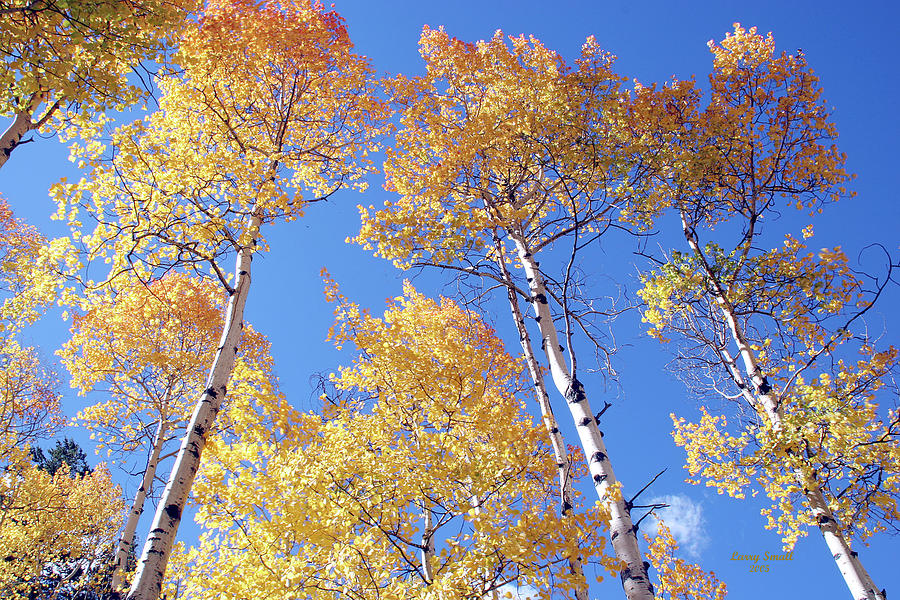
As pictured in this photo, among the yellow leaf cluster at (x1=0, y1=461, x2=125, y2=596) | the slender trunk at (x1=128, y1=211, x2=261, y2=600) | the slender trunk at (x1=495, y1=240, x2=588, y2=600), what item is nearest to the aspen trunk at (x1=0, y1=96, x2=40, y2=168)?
the slender trunk at (x1=128, y1=211, x2=261, y2=600)

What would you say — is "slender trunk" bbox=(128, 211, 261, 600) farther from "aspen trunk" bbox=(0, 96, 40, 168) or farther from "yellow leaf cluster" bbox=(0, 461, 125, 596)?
"yellow leaf cluster" bbox=(0, 461, 125, 596)

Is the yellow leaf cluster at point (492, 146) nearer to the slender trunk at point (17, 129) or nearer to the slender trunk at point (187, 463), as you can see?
the slender trunk at point (187, 463)

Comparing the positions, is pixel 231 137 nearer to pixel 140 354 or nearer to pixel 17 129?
pixel 17 129

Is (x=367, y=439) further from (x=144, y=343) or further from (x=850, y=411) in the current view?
(x=144, y=343)

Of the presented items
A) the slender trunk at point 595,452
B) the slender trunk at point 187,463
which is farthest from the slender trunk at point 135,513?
the slender trunk at point 595,452

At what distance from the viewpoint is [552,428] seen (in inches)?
185

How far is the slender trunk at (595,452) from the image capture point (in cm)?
319

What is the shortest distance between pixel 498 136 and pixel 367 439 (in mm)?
4420

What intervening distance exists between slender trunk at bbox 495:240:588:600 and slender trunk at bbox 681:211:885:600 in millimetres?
2648

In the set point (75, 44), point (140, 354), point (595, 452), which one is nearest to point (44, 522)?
point (140, 354)

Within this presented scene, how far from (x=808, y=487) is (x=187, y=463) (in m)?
6.01

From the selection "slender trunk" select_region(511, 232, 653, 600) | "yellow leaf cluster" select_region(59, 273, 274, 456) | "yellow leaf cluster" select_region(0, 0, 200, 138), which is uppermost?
"yellow leaf cluster" select_region(59, 273, 274, 456)

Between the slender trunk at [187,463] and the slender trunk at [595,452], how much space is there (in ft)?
10.5

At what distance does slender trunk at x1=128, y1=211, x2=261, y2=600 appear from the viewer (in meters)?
3.30
